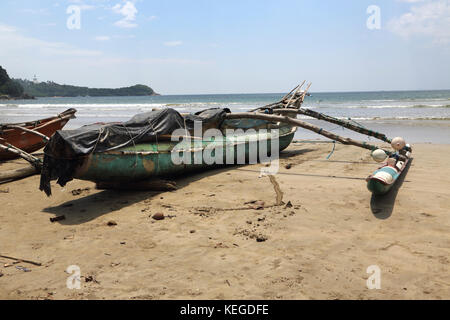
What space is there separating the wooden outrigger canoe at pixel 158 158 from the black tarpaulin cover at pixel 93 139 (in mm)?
135

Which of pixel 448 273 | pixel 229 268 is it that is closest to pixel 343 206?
pixel 448 273

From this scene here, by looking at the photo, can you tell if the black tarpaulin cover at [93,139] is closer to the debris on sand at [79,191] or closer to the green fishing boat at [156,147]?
the green fishing boat at [156,147]

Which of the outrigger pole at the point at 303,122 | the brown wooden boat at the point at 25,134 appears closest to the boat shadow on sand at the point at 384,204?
the outrigger pole at the point at 303,122

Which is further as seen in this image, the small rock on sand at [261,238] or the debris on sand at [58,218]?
the debris on sand at [58,218]

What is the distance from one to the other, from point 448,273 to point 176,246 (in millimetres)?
3221

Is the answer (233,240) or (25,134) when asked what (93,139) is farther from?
(25,134)

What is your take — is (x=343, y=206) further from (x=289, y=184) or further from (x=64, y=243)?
(x=64, y=243)

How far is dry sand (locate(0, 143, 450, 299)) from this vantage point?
12.2 feet

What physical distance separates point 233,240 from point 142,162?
2773mm

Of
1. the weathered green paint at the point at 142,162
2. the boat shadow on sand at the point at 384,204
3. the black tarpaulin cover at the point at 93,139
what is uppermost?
the black tarpaulin cover at the point at 93,139

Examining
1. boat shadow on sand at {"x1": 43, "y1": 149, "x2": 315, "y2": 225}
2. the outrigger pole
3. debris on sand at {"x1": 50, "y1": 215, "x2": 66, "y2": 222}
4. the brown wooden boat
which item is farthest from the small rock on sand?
the brown wooden boat

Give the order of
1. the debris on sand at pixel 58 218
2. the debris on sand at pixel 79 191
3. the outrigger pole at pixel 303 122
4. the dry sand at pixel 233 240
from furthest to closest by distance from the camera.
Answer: the outrigger pole at pixel 303 122 < the debris on sand at pixel 79 191 < the debris on sand at pixel 58 218 < the dry sand at pixel 233 240

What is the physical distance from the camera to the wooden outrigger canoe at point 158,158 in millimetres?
6180

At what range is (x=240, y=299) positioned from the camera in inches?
138
